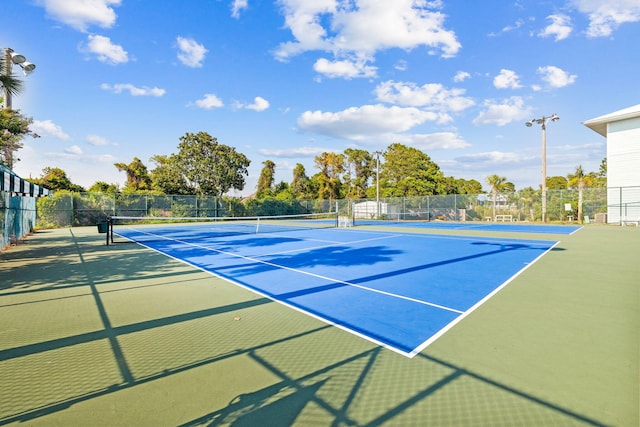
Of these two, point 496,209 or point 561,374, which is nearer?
point 561,374

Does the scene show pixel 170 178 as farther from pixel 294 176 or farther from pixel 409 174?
pixel 409 174

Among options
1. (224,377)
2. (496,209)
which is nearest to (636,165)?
(496,209)

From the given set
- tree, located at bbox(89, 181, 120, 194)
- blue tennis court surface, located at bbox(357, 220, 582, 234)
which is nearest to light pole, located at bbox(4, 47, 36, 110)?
blue tennis court surface, located at bbox(357, 220, 582, 234)

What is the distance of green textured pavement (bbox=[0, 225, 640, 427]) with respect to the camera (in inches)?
102

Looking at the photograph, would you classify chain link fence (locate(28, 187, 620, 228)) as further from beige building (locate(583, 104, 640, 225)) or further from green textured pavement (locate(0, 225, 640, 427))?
green textured pavement (locate(0, 225, 640, 427))

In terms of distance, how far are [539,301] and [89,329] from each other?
6678mm

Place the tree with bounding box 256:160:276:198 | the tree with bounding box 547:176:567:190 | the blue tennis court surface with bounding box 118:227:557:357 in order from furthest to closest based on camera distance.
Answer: the tree with bounding box 547:176:567:190
the tree with bounding box 256:160:276:198
the blue tennis court surface with bounding box 118:227:557:357

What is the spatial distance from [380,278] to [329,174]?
47.7 m

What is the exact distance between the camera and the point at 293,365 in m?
3.39

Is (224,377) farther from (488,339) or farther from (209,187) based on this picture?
(209,187)

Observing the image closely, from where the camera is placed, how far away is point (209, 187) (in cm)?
3931

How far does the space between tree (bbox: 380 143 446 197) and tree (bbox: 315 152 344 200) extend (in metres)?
7.32

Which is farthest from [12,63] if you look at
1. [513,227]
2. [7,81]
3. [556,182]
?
[556,182]

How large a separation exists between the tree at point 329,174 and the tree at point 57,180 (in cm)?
3354
